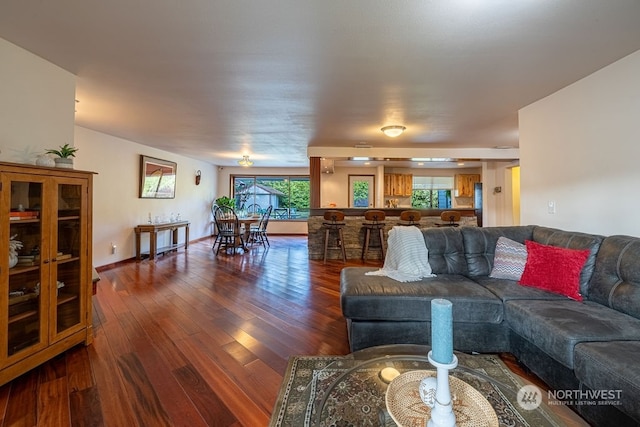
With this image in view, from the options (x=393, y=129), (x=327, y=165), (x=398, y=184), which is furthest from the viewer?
(x=398, y=184)

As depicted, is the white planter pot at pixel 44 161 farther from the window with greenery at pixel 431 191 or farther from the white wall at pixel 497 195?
the window with greenery at pixel 431 191

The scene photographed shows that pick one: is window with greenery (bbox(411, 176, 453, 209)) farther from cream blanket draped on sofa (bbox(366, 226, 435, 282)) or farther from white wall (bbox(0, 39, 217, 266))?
white wall (bbox(0, 39, 217, 266))

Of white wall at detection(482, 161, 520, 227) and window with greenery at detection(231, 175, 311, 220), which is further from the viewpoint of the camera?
window with greenery at detection(231, 175, 311, 220)

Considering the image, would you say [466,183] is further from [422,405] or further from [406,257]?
[422,405]

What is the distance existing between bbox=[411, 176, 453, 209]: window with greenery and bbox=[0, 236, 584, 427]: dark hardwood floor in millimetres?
5523

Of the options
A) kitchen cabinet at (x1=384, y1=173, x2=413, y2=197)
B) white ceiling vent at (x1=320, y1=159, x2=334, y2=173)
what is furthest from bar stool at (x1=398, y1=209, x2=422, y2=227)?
kitchen cabinet at (x1=384, y1=173, x2=413, y2=197)

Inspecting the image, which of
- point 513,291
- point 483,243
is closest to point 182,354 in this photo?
point 513,291

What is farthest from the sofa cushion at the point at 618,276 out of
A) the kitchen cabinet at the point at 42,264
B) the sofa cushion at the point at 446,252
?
the kitchen cabinet at the point at 42,264

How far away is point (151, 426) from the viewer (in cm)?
137

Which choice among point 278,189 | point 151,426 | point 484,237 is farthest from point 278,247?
point 151,426

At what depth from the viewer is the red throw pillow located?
2043 millimetres

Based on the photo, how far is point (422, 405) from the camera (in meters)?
1.02

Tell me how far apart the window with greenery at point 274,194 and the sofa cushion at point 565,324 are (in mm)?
7679

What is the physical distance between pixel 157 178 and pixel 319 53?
17.0 ft
